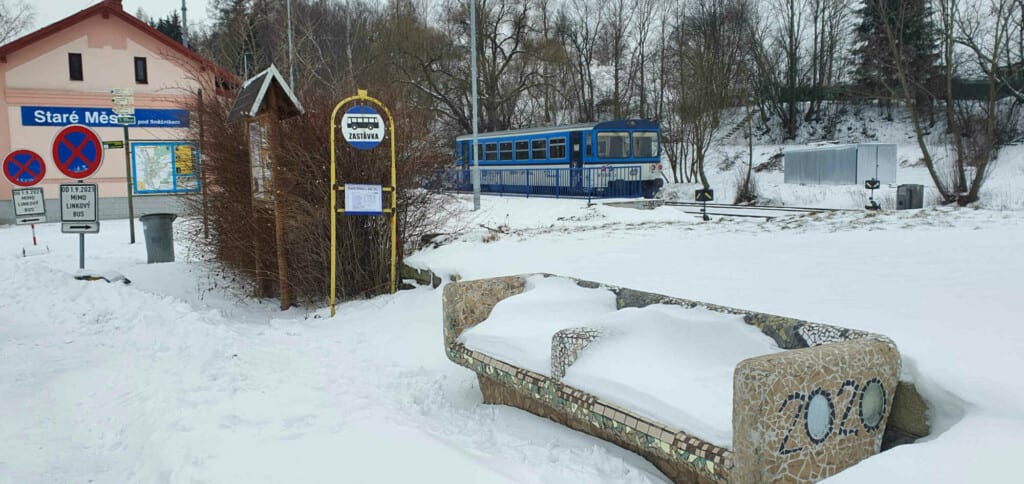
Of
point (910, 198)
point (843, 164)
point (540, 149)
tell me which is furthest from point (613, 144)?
point (910, 198)

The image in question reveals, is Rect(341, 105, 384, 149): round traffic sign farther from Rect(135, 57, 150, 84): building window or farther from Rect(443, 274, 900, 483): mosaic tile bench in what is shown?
Rect(135, 57, 150, 84): building window

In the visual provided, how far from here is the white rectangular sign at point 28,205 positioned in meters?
12.9

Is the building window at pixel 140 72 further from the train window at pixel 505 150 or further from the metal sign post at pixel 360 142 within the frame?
the metal sign post at pixel 360 142

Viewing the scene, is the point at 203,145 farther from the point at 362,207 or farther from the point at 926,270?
the point at 926,270

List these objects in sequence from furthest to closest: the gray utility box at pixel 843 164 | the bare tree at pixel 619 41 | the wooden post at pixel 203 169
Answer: the bare tree at pixel 619 41, the gray utility box at pixel 843 164, the wooden post at pixel 203 169

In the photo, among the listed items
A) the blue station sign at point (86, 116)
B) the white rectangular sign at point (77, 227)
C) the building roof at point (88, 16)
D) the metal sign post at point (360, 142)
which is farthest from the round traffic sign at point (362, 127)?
the blue station sign at point (86, 116)

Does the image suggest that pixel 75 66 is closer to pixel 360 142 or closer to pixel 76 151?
pixel 76 151

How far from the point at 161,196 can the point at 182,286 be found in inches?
550

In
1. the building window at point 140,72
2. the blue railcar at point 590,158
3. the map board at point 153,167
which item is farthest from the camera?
the blue railcar at point 590,158

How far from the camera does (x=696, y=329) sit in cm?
382

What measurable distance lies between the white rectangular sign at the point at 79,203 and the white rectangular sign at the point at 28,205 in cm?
265

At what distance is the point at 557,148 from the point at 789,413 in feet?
76.7

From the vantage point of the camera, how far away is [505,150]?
28.7 metres

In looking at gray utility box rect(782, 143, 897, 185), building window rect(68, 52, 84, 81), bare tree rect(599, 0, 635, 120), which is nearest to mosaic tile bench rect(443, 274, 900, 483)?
building window rect(68, 52, 84, 81)
